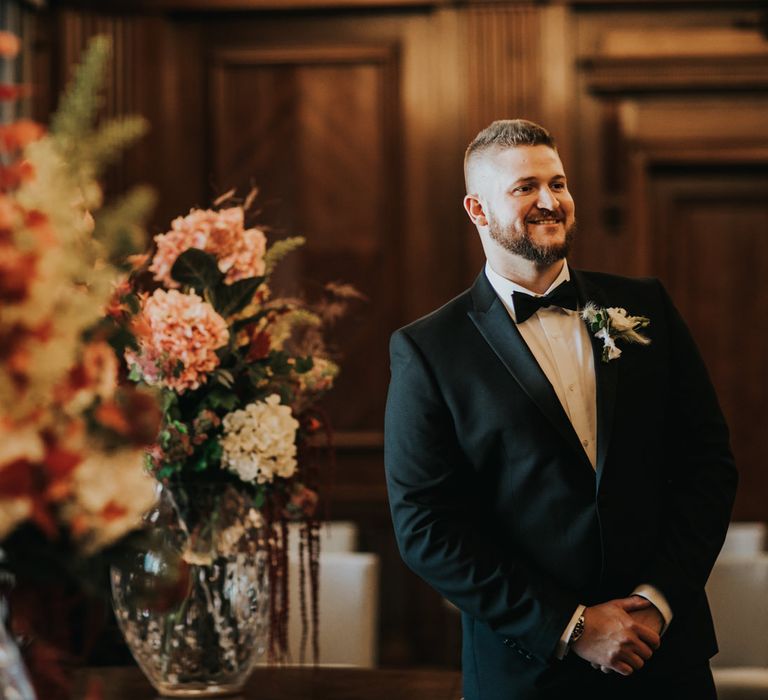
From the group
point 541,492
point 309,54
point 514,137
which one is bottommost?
point 541,492

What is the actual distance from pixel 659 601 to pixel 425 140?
3253 mm

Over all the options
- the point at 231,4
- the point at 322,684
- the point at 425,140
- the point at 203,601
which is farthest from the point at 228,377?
the point at 231,4

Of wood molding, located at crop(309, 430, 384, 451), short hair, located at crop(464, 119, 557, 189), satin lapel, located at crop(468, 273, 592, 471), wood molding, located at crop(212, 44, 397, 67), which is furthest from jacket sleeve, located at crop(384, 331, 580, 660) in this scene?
wood molding, located at crop(212, 44, 397, 67)

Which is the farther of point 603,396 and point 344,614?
point 344,614

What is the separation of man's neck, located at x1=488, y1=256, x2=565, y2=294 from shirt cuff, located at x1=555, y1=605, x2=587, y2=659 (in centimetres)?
66

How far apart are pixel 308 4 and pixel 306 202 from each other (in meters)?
0.86

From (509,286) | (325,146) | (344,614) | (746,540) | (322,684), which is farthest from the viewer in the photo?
(325,146)

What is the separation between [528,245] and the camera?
224cm

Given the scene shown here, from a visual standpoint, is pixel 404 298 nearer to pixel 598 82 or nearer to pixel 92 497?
pixel 598 82

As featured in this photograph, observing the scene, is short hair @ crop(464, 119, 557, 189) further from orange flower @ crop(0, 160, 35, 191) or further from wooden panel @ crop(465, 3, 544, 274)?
wooden panel @ crop(465, 3, 544, 274)

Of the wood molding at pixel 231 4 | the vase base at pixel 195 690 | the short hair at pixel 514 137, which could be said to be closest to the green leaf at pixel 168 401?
the vase base at pixel 195 690

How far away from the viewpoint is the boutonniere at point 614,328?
218 cm

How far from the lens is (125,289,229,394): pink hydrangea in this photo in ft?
6.05

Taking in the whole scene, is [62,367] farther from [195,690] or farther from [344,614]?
[344,614]
